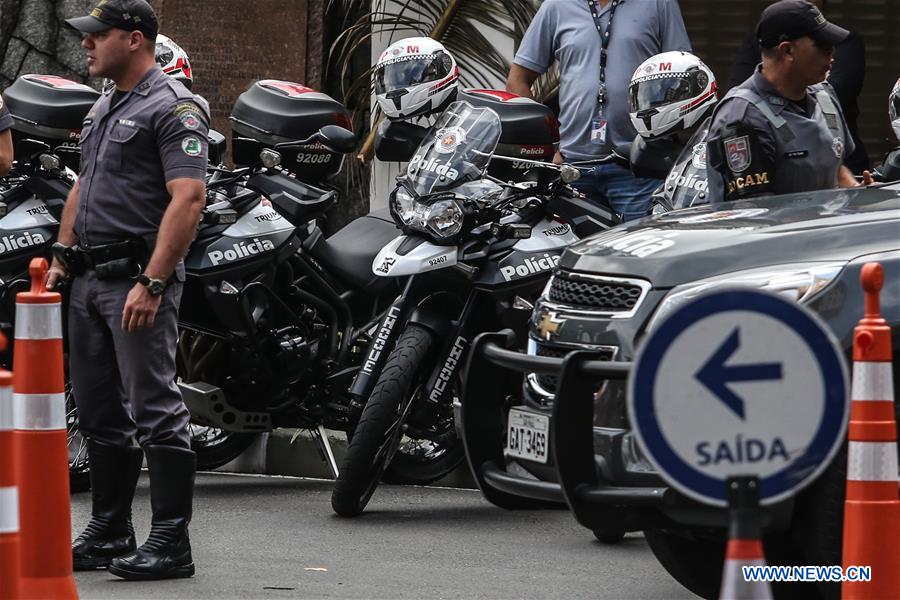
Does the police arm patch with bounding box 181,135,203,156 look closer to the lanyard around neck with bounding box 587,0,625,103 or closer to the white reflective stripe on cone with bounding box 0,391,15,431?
the white reflective stripe on cone with bounding box 0,391,15,431

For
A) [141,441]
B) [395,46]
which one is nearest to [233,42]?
[395,46]

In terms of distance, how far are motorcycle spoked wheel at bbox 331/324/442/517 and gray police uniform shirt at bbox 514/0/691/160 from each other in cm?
195

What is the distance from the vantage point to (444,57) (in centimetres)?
769

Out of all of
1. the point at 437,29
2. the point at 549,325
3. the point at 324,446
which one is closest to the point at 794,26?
the point at 549,325

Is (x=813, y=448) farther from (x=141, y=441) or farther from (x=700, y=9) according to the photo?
(x=700, y=9)

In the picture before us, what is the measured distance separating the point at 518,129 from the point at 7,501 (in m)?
4.05

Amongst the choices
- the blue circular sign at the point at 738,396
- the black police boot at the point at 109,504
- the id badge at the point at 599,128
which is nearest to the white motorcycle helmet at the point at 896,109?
the id badge at the point at 599,128

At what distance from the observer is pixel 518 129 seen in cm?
775

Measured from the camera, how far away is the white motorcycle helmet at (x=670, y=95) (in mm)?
7355

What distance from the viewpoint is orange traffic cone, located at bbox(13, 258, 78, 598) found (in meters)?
4.91

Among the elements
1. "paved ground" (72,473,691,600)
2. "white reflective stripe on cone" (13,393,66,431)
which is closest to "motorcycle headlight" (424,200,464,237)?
"paved ground" (72,473,691,600)

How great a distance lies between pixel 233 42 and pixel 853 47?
3975 millimetres

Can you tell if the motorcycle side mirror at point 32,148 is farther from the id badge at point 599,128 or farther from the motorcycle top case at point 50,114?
the id badge at point 599,128

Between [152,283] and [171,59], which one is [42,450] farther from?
[171,59]
